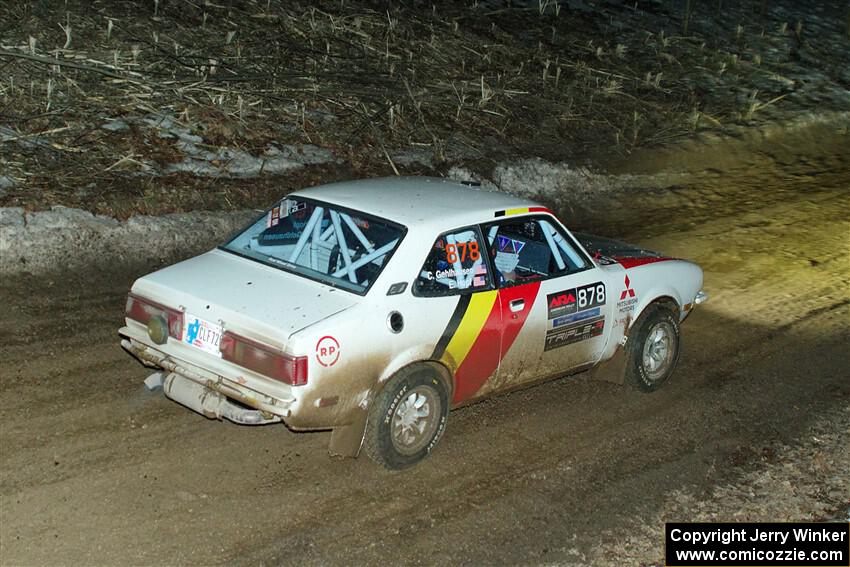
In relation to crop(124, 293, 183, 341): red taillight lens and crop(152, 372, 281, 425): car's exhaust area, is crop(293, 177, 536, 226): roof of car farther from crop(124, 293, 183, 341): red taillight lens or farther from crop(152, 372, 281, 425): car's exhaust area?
crop(152, 372, 281, 425): car's exhaust area

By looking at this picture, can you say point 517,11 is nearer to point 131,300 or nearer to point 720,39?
point 720,39

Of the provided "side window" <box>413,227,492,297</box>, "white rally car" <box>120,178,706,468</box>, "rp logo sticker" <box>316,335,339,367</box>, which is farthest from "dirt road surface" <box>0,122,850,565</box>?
"side window" <box>413,227,492,297</box>

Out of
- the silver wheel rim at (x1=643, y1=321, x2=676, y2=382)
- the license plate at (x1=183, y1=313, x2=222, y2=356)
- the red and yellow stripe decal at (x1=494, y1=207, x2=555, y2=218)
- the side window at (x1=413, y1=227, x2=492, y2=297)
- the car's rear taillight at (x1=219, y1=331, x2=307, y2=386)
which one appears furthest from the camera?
the silver wheel rim at (x1=643, y1=321, x2=676, y2=382)

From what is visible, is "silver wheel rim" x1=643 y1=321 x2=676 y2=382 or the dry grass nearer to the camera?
"silver wheel rim" x1=643 y1=321 x2=676 y2=382

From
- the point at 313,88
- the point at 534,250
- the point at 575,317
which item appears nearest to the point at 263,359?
the point at 534,250

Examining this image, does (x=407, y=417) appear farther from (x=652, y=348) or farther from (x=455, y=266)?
Result: (x=652, y=348)

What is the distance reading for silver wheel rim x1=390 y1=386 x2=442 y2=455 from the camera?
6301 millimetres

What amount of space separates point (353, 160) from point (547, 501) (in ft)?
22.5

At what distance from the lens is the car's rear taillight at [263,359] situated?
566 cm

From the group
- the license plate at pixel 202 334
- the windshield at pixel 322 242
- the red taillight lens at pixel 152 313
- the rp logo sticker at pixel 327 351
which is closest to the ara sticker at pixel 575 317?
the windshield at pixel 322 242

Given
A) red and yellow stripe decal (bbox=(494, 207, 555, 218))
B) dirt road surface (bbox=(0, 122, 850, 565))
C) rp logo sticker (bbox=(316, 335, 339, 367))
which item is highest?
red and yellow stripe decal (bbox=(494, 207, 555, 218))

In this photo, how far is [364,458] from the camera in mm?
6633

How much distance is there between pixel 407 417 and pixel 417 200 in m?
1.49

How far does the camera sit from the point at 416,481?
642 centimetres
